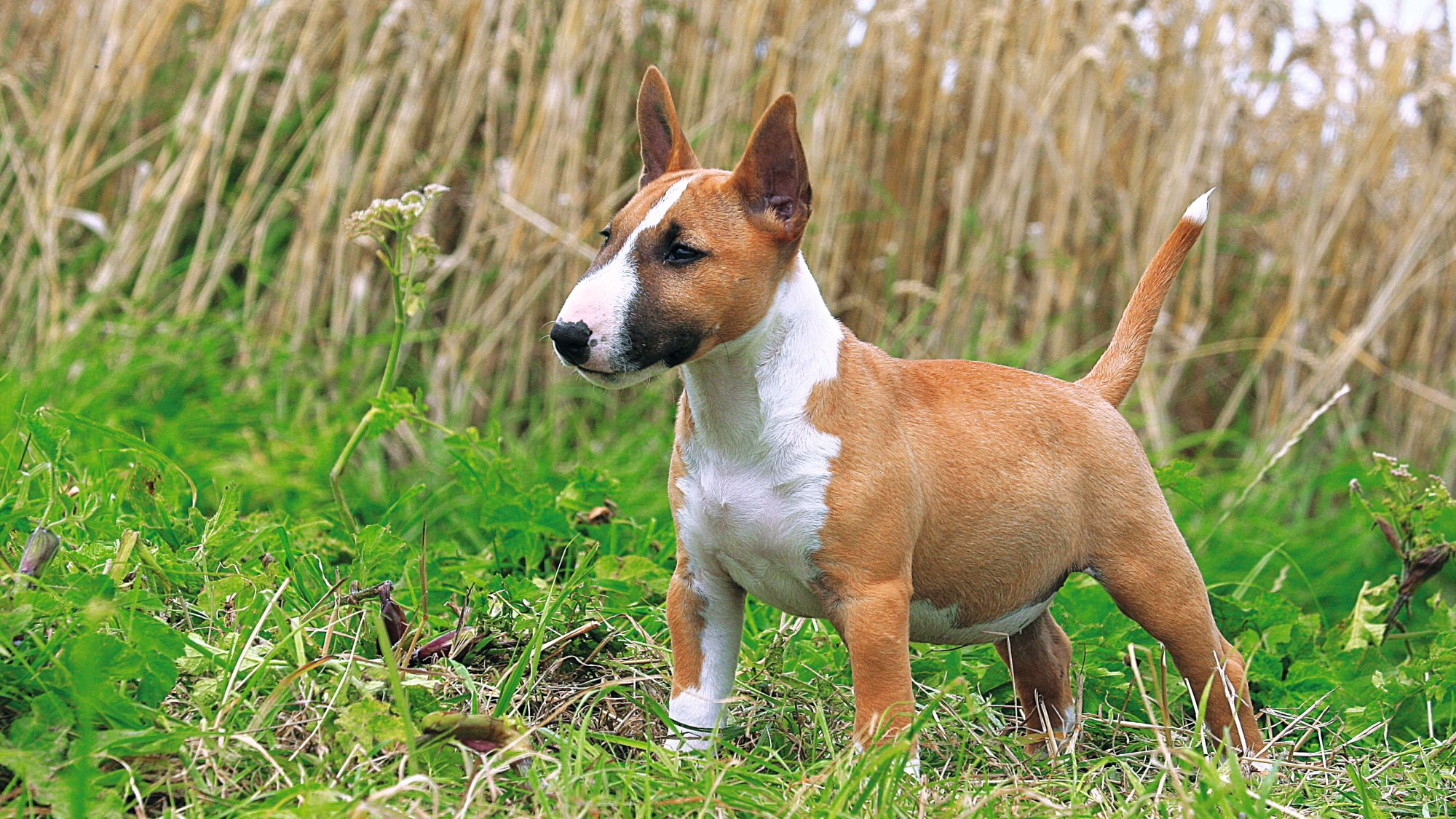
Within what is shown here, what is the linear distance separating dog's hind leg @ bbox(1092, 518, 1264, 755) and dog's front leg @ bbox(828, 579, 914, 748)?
0.54 meters

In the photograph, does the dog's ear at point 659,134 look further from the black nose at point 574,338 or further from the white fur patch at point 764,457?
the black nose at point 574,338

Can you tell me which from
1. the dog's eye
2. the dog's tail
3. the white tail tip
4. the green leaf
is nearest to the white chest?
the dog's eye

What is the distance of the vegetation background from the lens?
304 centimetres

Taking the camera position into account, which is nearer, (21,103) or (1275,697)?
(1275,697)

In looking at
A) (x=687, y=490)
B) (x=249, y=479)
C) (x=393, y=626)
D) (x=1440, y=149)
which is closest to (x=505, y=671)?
(x=393, y=626)

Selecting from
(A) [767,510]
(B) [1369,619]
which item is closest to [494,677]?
(A) [767,510]

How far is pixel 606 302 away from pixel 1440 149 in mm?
4537

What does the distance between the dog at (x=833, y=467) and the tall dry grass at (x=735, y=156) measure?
2.39 m

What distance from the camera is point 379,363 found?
16.3ft

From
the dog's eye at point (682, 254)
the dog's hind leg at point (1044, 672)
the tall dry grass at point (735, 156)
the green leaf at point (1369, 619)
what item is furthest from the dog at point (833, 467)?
the tall dry grass at point (735, 156)

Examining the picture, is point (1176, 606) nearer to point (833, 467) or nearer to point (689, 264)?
point (833, 467)

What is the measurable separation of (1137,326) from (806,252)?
93.0 inches

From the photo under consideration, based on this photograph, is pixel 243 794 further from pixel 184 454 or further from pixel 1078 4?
pixel 1078 4

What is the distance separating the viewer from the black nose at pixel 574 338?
1990 millimetres
